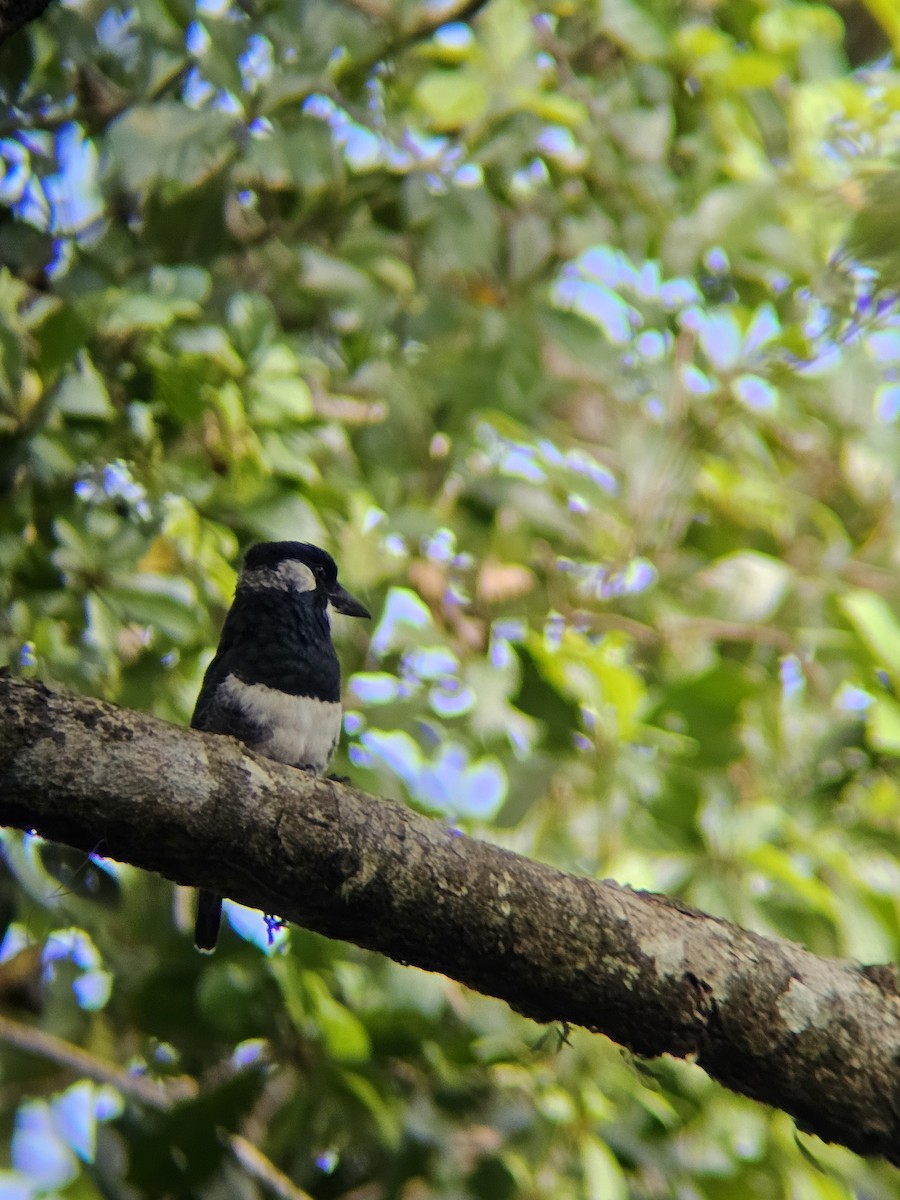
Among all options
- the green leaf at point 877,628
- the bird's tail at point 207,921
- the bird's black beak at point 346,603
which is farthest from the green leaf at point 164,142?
the green leaf at point 877,628

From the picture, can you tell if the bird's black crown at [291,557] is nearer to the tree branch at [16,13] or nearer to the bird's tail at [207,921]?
the bird's tail at [207,921]

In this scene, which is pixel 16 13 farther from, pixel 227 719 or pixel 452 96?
pixel 227 719

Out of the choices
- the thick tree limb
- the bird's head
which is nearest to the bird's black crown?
the bird's head

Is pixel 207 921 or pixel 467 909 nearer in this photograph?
pixel 467 909

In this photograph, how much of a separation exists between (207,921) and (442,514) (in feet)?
3.56

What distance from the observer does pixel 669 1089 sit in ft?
8.25

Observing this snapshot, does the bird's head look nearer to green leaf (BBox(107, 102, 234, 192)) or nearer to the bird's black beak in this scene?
the bird's black beak

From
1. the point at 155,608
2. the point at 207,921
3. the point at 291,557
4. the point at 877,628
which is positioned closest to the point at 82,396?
the point at 155,608

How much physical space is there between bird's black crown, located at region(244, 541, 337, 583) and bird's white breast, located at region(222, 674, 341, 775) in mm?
336

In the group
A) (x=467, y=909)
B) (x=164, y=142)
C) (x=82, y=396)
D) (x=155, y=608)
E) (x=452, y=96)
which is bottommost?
(x=155, y=608)

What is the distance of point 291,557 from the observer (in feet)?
9.98

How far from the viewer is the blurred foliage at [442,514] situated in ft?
8.74

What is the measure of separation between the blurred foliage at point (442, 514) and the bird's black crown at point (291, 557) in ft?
0.29

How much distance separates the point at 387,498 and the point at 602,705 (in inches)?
26.8
